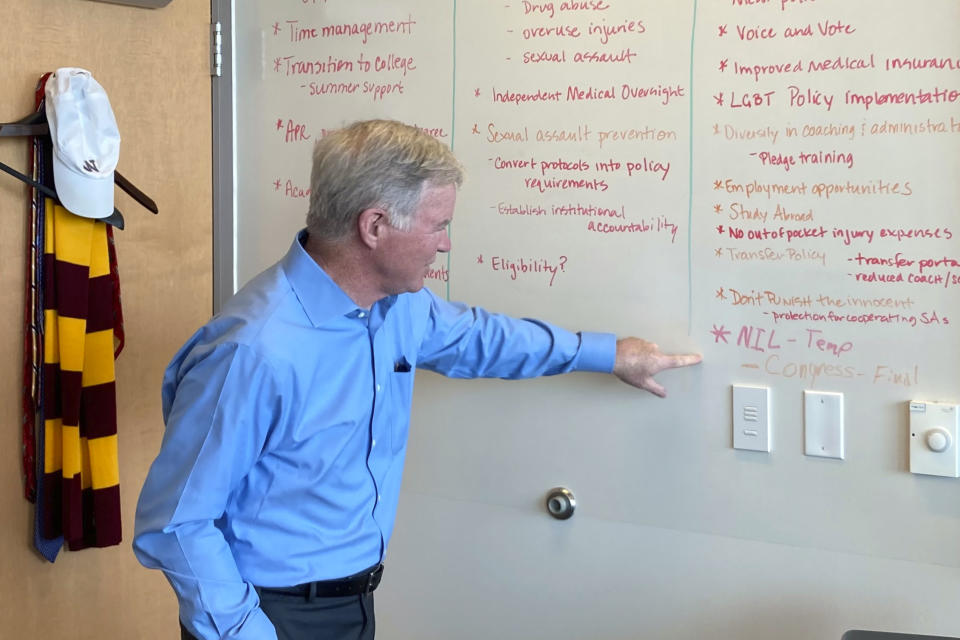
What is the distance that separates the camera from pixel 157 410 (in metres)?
2.50

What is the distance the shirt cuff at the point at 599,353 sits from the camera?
1936 millimetres

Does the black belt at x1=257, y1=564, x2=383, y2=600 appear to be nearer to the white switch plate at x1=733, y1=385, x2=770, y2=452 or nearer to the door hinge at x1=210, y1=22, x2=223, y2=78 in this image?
the white switch plate at x1=733, y1=385, x2=770, y2=452

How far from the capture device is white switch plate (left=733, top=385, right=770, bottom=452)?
1.86 m

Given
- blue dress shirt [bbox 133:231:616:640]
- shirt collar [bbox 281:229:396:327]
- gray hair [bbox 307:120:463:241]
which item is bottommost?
blue dress shirt [bbox 133:231:616:640]

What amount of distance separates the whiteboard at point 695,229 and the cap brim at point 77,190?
0.49 m

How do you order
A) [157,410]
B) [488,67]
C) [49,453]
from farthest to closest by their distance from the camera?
[157,410]
[49,453]
[488,67]

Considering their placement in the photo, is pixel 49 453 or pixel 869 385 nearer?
pixel 869 385

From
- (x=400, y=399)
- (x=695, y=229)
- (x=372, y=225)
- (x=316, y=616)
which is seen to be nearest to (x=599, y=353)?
(x=695, y=229)

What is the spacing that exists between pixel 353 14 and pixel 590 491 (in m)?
1.14

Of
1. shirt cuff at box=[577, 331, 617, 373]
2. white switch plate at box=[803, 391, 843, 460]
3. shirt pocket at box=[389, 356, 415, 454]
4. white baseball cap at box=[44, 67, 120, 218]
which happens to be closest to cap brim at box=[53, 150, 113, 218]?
white baseball cap at box=[44, 67, 120, 218]

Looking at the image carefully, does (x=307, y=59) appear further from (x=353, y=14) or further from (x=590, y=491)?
(x=590, y=491)

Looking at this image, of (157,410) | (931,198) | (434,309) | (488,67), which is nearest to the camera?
(931,198)

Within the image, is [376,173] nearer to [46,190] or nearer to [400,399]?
[400,399]

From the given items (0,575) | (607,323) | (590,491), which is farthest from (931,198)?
(0,575)
